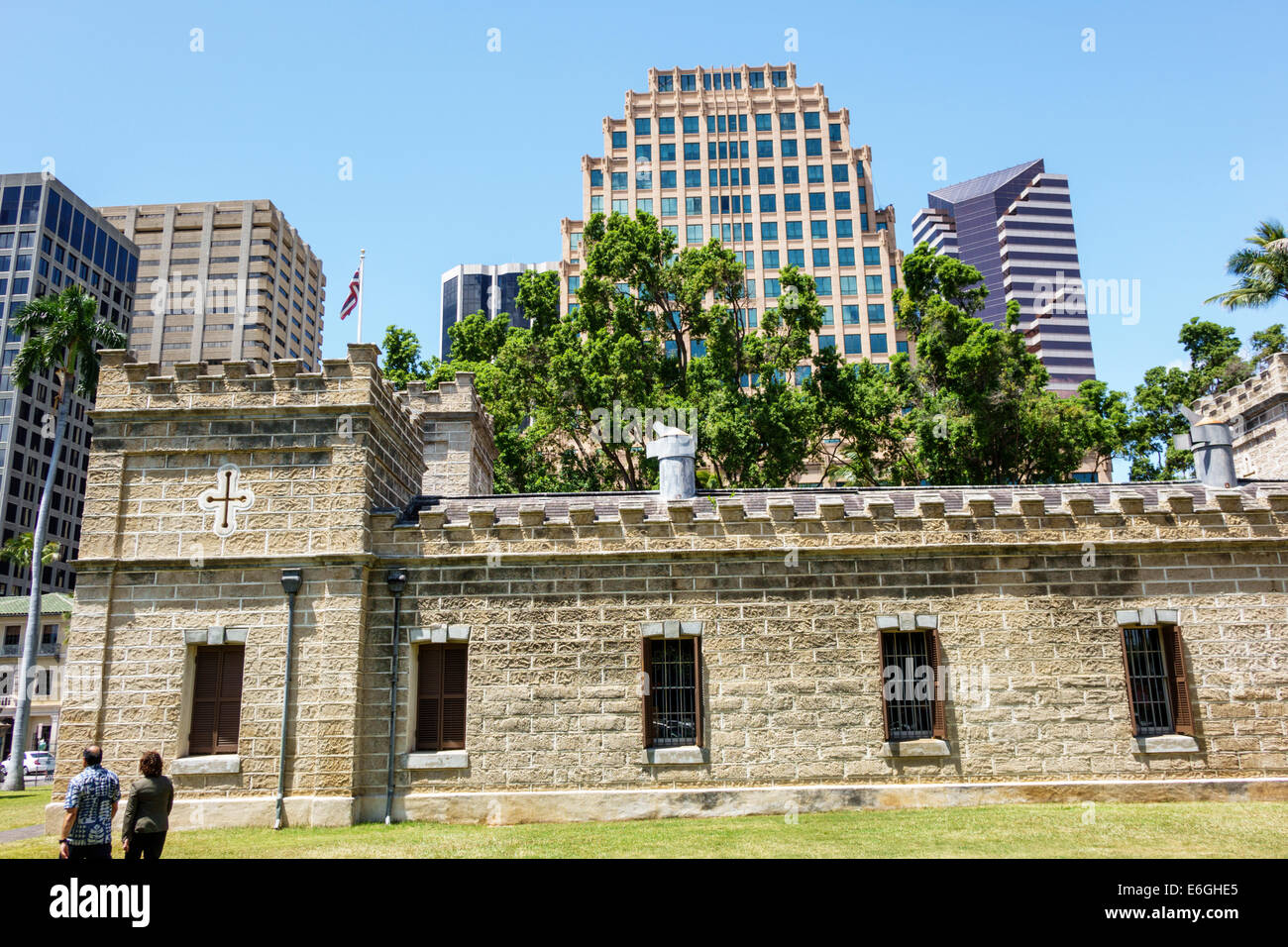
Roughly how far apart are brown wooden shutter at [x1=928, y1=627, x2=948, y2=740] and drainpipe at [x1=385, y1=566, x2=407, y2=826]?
9.48 metres

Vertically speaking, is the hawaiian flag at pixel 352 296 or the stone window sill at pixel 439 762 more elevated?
the hawaiian flag at pixel 352 296

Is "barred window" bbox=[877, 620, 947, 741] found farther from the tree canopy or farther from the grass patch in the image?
the tree canopy

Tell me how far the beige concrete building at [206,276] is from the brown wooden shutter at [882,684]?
12444 cm

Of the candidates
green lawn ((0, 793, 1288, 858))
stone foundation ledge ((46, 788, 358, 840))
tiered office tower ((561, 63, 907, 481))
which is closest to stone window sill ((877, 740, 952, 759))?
green lawn ((0, 793, 1288, 858))

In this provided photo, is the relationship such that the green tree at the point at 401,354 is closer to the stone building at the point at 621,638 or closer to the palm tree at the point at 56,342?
the palm tree at the point at 56,342

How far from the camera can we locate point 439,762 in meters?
16.2

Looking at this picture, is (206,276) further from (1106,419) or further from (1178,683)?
(1178,683)

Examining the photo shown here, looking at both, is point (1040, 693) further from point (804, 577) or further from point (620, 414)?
point (620, 414)

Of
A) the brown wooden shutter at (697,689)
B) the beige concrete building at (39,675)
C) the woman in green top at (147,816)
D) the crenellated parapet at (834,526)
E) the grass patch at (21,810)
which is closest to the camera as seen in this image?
the woman in green top at (147,816)

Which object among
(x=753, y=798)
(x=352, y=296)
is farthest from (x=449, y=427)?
(x=753, y=798)

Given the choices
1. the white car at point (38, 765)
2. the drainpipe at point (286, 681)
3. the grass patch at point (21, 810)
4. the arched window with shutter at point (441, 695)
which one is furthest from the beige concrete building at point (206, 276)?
the arched window with shutter at point (441, 695)

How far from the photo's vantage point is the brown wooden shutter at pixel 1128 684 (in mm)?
16453

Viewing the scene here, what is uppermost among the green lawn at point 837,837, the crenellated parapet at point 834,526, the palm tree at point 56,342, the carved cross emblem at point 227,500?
the palm tree at point 56,342
